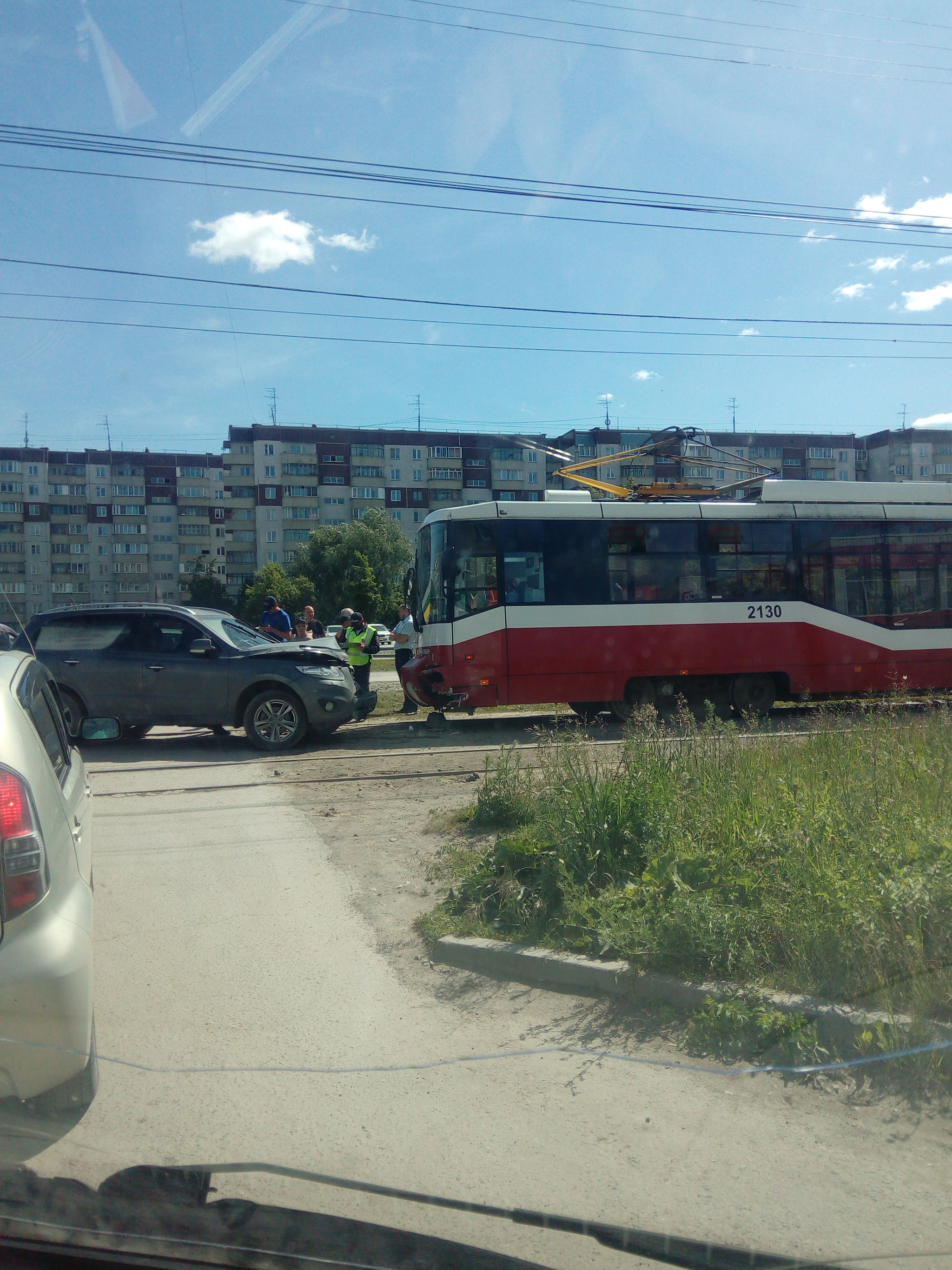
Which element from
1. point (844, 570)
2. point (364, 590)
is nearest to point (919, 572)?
point (844, 570)

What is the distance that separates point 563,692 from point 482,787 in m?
5.80

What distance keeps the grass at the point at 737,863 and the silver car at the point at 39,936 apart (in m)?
2.19

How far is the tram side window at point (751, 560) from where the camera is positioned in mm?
13672

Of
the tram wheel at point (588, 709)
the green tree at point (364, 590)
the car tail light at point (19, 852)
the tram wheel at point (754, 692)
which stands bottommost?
the tram wheel at point (588, 709)

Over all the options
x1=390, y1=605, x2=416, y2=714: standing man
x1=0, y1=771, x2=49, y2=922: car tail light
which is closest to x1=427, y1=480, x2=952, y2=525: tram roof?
x1=390, y1=605, x2=416, y2=714: standing man

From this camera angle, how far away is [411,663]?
13508 millimetres

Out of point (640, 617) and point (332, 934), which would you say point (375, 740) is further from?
point (332, 934)

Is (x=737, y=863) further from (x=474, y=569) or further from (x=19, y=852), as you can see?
(x=474, y=569)

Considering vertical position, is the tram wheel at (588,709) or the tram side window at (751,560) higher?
the tram side window at (751,560)

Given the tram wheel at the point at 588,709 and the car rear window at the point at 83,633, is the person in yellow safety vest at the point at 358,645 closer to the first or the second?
the tram wheel at the point at 588,709

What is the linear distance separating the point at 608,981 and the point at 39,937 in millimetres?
2453

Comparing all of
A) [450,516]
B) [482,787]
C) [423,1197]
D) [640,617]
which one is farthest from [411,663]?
[423,1197]

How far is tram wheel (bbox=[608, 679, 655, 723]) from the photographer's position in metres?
13.5

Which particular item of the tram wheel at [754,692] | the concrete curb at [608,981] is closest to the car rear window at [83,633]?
the concrete curb at [608,981]
